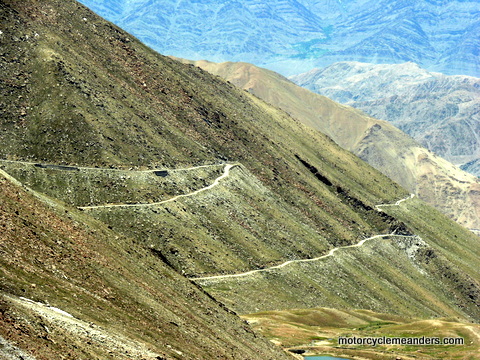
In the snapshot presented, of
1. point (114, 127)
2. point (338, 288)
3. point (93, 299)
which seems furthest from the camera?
point (338, 288)

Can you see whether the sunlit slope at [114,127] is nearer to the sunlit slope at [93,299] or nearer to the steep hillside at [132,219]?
the steep hillside at [132,219]

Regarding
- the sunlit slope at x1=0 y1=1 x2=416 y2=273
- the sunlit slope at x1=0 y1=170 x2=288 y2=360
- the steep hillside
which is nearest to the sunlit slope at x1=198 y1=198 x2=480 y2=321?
the steep hillside

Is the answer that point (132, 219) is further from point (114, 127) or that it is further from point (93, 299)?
point (93, 299)

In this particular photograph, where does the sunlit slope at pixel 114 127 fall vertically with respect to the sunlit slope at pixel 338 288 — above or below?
above

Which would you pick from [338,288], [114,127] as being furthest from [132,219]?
[338,288]

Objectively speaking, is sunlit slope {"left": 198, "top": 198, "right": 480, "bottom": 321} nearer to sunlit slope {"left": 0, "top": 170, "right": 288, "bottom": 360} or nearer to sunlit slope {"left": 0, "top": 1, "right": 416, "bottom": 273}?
sunlit slope {"left": 0, "top": 1, "right": 416, "bottom": 273}

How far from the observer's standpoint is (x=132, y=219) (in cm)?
11681

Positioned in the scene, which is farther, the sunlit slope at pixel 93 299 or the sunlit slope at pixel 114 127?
the sunlit slope at pixel 114 127

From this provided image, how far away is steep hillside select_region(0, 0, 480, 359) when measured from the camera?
50.3 metres

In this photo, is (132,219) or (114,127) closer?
(132,219)

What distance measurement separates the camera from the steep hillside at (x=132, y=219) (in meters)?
50.3

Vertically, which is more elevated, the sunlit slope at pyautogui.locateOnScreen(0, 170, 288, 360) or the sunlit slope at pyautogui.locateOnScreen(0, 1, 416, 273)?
the sunlit slope at pyautogui.locateOnScreen(0, 1, 416, 273)

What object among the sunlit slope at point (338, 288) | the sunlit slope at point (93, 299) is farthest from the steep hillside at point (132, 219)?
the sunlit slope at point (338, 288)

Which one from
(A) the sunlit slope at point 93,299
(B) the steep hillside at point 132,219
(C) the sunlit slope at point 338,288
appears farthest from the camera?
(C) the sunlit slope at point 338,288
